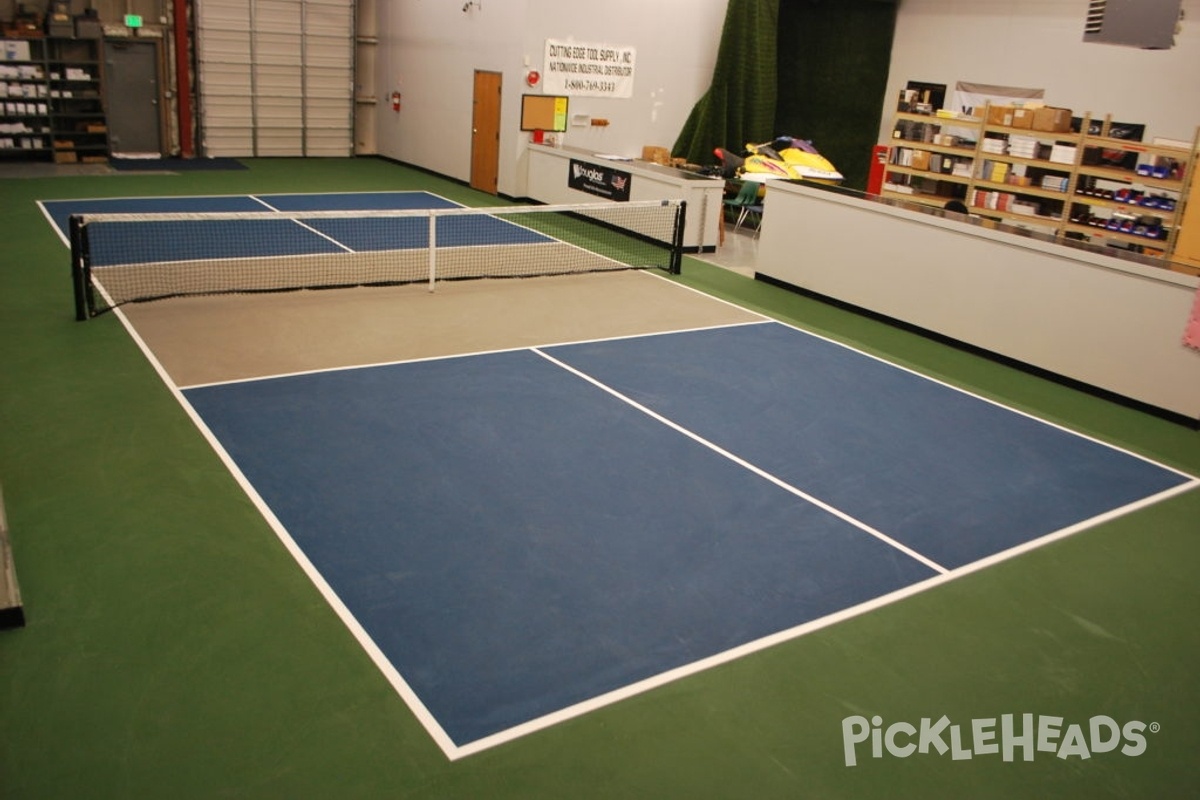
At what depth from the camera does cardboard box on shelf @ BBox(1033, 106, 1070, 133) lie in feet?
47.6

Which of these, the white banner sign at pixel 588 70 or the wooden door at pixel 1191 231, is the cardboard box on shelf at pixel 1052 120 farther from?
the white banner sign at pixel 588 70

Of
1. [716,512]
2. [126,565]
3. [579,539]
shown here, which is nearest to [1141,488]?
[716,512]

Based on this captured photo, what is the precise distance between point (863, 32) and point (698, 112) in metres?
4.02

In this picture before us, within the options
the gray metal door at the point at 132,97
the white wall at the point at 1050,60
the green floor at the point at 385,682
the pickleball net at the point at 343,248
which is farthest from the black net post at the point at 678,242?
the gray metal door at the point at 132,97

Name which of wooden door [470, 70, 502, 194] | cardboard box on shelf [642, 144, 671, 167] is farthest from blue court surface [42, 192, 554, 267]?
cardboard box on shelf [642, 144, 671, 167]

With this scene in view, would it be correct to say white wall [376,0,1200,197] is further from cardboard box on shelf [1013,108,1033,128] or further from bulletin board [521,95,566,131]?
cardboard box on shelf [1013,108,1033,128]

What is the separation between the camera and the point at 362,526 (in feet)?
19.2

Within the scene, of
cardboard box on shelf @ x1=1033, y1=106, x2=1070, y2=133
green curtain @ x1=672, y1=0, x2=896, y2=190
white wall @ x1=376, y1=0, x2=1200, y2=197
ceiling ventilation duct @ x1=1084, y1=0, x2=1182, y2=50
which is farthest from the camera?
green curtain @ x1=672, y1=0, x2=896, y2=190

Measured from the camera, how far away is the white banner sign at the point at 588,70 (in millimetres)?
17062
